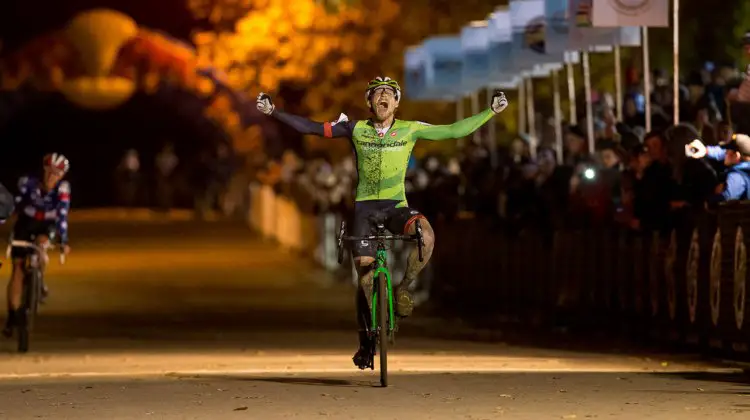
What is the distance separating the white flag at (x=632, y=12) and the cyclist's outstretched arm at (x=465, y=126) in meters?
7.92

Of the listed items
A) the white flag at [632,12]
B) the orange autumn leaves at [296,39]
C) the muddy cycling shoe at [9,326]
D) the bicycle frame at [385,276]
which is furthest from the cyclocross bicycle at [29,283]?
the orange autumn leaves at [296,39]

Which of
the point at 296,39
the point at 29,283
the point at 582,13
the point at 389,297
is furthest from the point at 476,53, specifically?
the point at 389,297

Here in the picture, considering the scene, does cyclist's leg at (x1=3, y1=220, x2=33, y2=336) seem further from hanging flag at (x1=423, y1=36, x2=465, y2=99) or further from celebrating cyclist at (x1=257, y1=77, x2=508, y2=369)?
hanging flag at (x1=423, y1=36, x2=465, y2=99)

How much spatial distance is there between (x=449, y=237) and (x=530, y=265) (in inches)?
170

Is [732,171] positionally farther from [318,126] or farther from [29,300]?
[29,300]

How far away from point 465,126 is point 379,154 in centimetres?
63

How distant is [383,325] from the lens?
56.3 feet

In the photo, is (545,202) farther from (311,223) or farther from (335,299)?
(311,223)

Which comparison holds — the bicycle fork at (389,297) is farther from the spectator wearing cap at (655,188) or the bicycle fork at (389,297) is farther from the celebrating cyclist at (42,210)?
the spectator wearing cap at (655,188)

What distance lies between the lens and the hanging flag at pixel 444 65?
40.4 metres

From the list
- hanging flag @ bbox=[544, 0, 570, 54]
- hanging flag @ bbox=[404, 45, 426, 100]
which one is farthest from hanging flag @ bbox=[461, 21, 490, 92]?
hanging flag @ bbox=[544, 0, 570, 54]

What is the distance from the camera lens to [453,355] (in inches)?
867

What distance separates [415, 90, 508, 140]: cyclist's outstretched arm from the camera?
17547 mm

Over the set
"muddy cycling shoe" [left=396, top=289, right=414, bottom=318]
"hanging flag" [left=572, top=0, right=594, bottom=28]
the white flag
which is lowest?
"muddy cycling shoe" [left=396, top=289, right=414, bottom=318]
